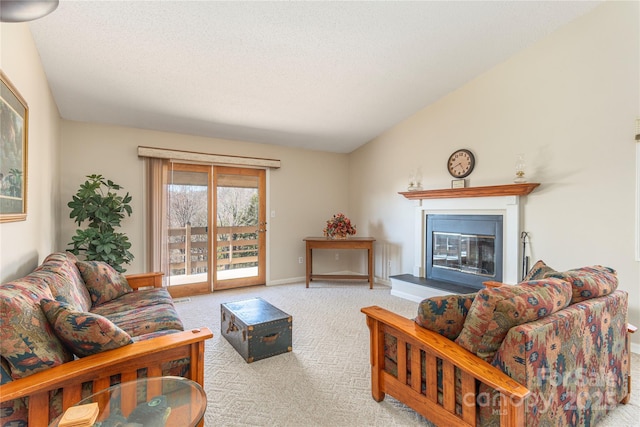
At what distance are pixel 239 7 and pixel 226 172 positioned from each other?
2617 mm

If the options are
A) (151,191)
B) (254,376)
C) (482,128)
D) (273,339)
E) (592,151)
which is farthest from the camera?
(151,191)

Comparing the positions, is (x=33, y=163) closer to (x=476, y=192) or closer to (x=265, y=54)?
(x=265, y=54)

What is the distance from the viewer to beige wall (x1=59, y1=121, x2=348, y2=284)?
3648 millimetres

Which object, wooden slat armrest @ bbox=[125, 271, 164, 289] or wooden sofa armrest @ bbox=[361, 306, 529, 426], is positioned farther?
wooden slat armrest @ bbox=[125, 271, 164, 289]

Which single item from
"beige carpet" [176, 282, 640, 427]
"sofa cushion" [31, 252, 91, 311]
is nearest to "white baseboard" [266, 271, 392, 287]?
"beige carpet" [176, 282, 640, 427]

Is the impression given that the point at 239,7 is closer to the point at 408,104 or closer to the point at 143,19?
the point at 143,19

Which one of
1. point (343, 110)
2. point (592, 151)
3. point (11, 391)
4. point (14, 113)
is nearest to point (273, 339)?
point (11, 391)

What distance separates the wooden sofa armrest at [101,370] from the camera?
44.9 inches

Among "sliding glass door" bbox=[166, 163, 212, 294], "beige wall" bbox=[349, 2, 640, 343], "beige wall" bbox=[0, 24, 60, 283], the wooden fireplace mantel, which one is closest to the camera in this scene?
"beige wall" bbox=[0, 24, 60, 283]

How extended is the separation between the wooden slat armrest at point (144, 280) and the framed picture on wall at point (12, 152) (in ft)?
4.01

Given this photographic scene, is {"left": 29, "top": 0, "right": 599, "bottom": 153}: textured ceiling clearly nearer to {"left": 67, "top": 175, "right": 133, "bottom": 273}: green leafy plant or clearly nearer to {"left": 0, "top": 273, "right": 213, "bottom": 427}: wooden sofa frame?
{"left": 67, "top": 175, "right": 133, "bottom": 273}: green leafy plant

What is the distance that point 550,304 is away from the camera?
1342 millimetres

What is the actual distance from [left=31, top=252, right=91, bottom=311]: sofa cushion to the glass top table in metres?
0.85

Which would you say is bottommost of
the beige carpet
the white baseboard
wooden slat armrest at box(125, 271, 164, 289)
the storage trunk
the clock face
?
the beige carpet
